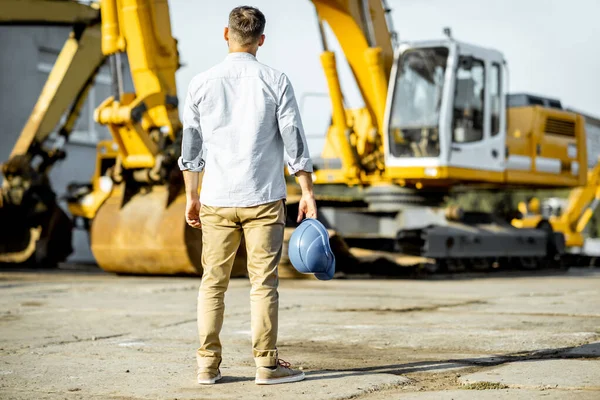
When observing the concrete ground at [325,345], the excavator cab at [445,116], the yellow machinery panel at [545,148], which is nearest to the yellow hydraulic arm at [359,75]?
the excavator cab at [445,116]

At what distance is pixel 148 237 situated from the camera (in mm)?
12727

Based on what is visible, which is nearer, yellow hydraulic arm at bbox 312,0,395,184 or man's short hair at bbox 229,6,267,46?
man's short hair at bbox 229,6,267,46

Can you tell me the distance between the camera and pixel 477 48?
1530 centimetres

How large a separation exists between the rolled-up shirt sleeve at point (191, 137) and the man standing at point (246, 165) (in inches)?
2.4

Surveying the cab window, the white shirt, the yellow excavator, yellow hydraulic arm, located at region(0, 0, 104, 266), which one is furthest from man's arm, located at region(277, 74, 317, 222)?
yellow hydraulic arm, located at region(0, 0, 104, 266)

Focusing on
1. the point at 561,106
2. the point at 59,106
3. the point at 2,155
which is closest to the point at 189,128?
the point at 59,106

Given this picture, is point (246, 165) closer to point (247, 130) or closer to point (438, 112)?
point (247, 130)

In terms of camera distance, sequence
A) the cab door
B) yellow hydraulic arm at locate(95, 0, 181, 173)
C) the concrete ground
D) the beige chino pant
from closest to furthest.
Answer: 1. the concrete ground
2. the beige chino pant
3. yellow hydraulic arm at locate(95, 0, 181, 173)
4. the cab door

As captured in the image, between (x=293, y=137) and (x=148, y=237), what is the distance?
8.39 metres

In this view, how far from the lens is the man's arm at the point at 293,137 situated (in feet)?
15.0

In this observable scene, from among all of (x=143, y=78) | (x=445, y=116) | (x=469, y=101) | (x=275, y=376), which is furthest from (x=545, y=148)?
(x=275, y=376)

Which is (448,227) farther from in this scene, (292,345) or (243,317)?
(292,345)

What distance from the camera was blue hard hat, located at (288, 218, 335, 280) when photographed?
458 centimetres

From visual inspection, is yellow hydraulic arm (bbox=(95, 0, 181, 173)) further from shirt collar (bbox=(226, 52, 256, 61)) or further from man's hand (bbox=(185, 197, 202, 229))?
shirt collar (bbox=(226, 52, 256, 61))
